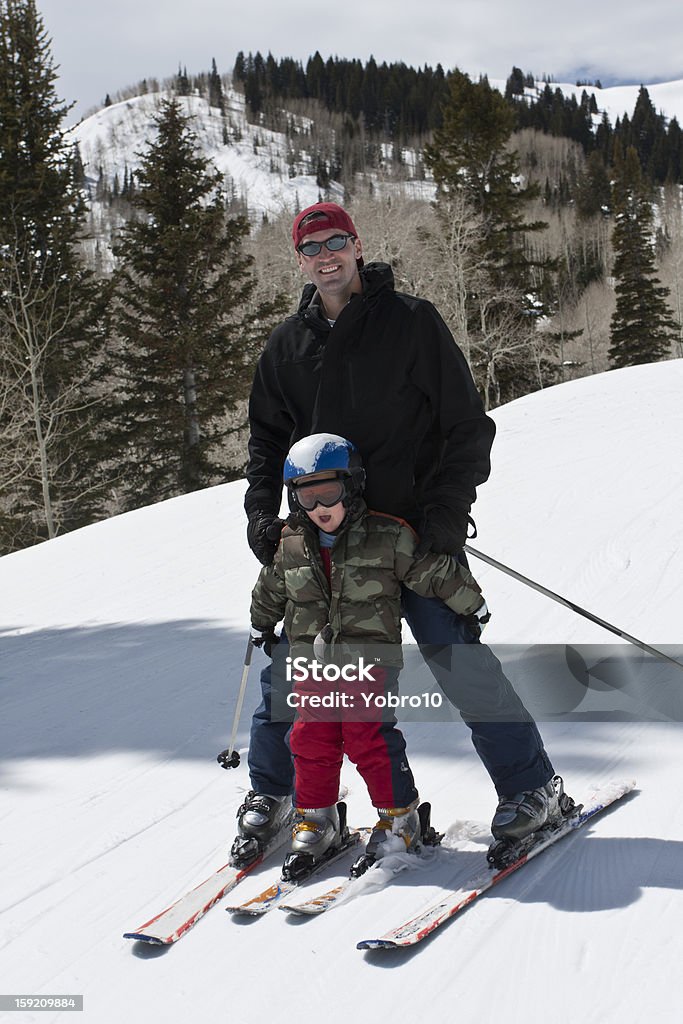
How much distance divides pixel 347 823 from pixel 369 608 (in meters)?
0.87

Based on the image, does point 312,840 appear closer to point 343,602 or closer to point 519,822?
point 519,822

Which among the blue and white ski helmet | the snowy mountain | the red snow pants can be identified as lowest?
the red snow pants

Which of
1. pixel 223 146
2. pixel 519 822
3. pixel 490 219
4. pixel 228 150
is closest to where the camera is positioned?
pixel 519 822

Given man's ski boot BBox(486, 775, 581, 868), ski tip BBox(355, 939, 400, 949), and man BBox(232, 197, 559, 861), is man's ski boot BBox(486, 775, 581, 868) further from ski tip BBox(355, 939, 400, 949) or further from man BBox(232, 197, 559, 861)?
ski tip BBox(355, 939, 400, 949)

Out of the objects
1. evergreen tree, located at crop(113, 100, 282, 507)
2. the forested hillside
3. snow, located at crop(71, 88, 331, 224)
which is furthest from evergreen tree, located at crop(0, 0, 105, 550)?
snow, located at crop(71, 88, 331, 224)

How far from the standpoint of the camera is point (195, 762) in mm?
3742

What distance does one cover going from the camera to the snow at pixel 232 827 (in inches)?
82.2

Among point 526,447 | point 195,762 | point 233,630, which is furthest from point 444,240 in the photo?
point 195,762

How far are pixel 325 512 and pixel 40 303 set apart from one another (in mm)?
21124

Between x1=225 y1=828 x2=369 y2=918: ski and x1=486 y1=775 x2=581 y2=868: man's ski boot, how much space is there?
441 mm

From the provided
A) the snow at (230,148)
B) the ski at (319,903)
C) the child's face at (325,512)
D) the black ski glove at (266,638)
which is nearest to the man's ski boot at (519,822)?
the ski at (319,903)

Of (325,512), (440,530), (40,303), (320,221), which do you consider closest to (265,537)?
(325,512)

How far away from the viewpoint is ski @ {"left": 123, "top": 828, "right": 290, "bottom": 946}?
7.70ft

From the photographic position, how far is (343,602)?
8.32 feet
